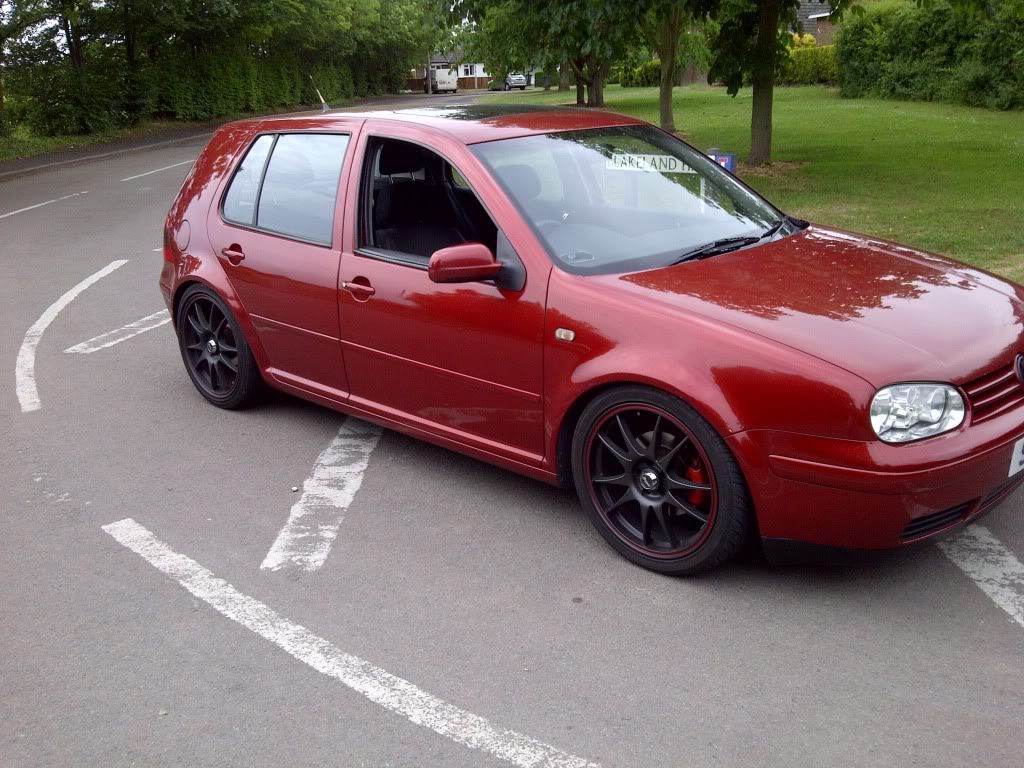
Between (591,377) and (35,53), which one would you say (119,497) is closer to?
(591,377)

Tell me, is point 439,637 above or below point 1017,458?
below

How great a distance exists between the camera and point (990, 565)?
4.04 m

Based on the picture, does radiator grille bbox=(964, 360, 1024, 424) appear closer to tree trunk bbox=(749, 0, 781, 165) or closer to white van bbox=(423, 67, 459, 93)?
tree trunk bbox=(749, 0, 781, 165)

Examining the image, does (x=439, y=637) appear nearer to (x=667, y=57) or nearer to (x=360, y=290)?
(x=360, y=290)

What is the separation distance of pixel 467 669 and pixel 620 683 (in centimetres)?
51

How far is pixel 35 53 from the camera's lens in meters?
30.7

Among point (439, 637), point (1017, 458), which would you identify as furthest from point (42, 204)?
point (1017, 458)

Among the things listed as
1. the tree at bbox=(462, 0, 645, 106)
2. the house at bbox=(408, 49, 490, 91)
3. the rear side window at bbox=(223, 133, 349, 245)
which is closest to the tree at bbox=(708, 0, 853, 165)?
the tree at bbox=(462, 0, 645, 106)

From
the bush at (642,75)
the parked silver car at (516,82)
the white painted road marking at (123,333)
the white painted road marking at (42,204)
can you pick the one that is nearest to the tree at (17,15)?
the white painted road marking at (42,204)

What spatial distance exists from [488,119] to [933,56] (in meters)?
33.7

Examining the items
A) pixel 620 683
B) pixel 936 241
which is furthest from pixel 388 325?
pixel 936 241

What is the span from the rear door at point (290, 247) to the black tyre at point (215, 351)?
0.24 meters

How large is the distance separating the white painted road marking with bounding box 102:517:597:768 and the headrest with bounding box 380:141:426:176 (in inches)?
79.0

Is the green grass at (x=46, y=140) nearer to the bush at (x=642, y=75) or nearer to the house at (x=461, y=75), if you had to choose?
the bush at (x=642, y=75)
